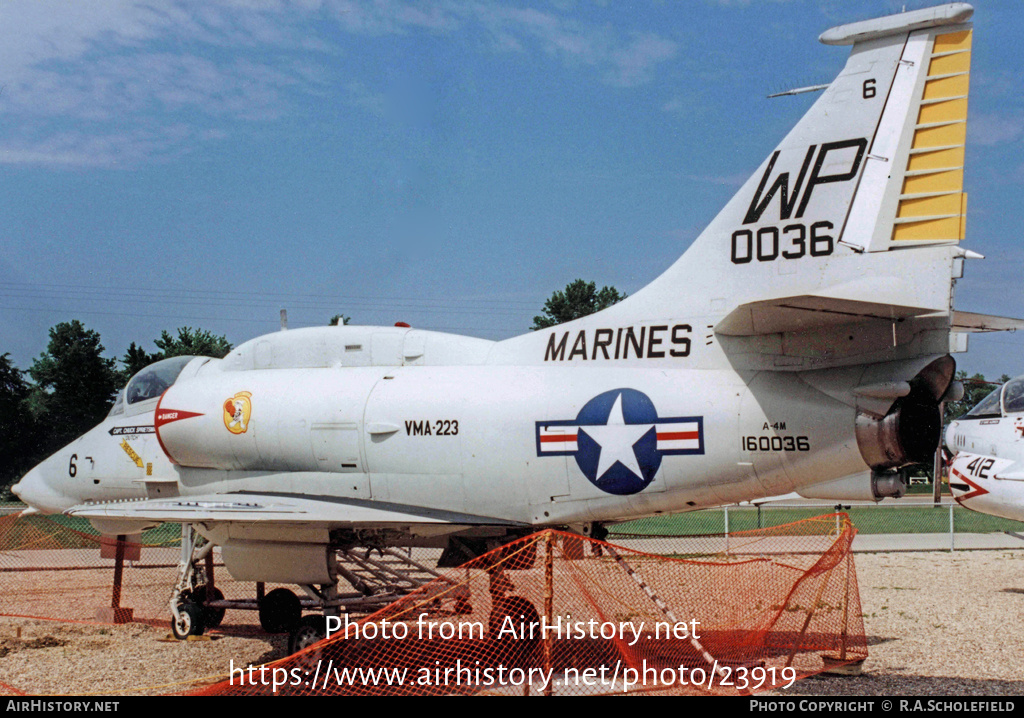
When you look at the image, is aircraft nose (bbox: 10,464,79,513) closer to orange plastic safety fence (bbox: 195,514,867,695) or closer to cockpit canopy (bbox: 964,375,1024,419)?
orange plastic safety fence (bbox: 195,514,867,695)

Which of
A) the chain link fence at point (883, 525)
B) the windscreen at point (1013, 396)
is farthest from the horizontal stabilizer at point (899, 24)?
the chain link fence at point (883, 525)

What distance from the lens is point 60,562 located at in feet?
60.7

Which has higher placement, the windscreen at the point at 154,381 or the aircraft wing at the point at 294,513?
the windscreen at the point at 154,381

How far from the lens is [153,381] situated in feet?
36.6

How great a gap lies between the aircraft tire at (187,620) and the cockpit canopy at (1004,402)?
11.1 metres

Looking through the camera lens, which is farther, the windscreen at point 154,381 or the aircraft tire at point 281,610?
the windscreen at point 154,381

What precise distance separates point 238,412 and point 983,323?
Result: 24.3 ft

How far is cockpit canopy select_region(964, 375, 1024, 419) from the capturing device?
12.1 m

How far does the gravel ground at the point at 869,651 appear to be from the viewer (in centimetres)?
799

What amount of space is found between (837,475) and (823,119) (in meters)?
3.04

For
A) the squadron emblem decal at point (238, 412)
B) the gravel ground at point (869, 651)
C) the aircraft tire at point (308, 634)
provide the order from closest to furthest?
the gravel ground at point (869, 651) < the aircraft tire at point (308, 634) < the squadron emblem decal at point (238, 412)

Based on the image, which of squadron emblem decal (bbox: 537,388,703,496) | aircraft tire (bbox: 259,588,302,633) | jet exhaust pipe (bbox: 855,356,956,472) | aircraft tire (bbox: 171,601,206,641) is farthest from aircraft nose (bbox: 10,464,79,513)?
jet exhaust pipe (bbox: 855,356,956,472)

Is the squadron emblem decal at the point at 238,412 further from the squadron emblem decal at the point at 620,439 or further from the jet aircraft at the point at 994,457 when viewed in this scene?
the jet aircraft at the point at 994,457

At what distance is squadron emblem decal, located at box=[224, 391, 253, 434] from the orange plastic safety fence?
237 centimetres
